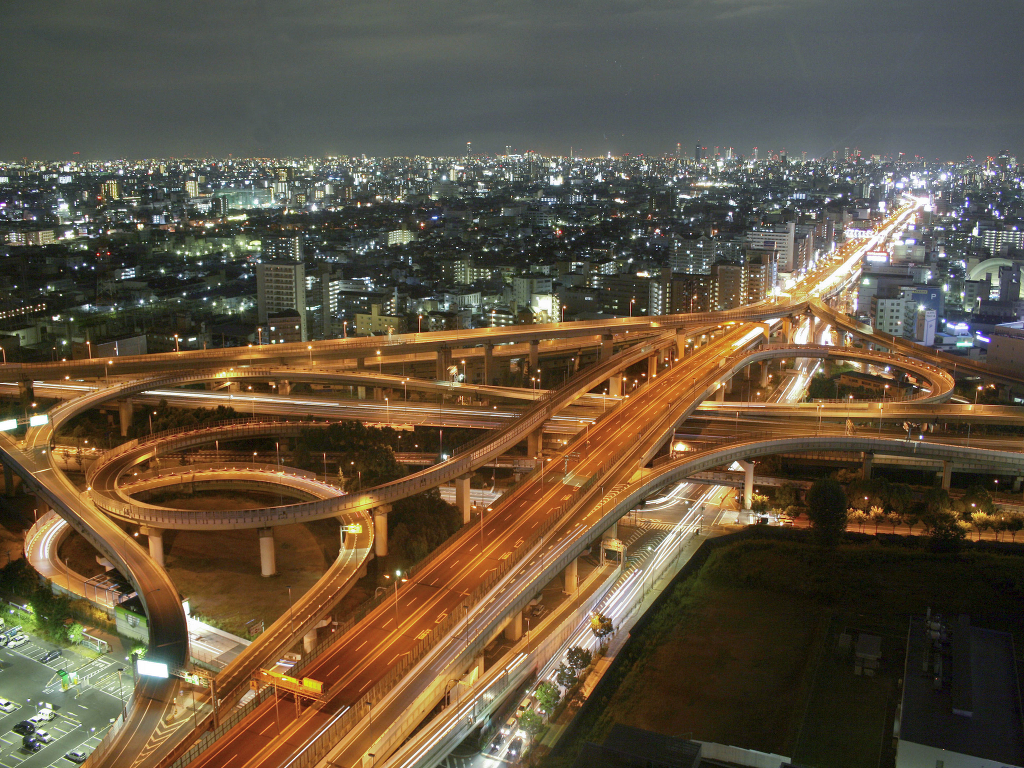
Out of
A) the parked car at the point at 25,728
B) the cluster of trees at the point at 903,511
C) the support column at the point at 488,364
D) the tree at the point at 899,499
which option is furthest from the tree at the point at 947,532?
the support column at the point at 488,364

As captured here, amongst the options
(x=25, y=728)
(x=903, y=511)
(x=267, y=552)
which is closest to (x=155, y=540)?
(x=267, y=552)

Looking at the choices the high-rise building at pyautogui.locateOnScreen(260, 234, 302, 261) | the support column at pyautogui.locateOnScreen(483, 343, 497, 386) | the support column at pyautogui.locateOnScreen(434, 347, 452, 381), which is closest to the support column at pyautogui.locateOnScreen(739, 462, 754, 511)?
the support column at pyautogui.locateOnScreen(483, 343, 497, 386)

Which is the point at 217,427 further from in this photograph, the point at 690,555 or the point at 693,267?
the point at 693,267

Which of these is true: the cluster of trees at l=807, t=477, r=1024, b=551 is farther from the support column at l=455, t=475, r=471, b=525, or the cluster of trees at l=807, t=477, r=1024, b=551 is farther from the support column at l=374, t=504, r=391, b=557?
→ the support column at l=374, t=504, r=391, b=557

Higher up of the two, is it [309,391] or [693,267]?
[693,267]

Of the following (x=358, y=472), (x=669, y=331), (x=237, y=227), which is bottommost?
(x=358, y=472)

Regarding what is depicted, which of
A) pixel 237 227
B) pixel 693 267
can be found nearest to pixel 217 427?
pixel 693 267

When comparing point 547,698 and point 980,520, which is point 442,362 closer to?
point 980,520
